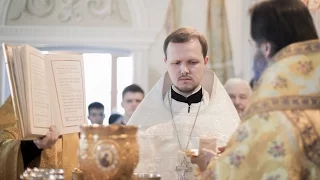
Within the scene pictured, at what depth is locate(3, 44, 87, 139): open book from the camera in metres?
2.59

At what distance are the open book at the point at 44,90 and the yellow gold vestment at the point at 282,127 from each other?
2.77 feet

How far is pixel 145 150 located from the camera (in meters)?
3.49

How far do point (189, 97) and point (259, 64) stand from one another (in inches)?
43.4

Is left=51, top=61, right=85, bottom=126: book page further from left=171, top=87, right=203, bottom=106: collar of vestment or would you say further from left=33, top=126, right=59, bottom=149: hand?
left=171, top=87, right=203, bottom=106: collar of vestment

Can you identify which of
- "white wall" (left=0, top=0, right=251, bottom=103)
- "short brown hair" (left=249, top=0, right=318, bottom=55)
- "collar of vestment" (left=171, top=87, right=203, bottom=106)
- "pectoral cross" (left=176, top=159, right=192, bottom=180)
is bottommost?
"pectoral cross" (left=176, top=159, right=192, bottom=180)

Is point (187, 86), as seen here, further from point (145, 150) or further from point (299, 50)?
point (299, 50)

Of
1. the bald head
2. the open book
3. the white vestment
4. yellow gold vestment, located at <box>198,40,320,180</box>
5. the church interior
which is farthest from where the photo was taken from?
the church interior

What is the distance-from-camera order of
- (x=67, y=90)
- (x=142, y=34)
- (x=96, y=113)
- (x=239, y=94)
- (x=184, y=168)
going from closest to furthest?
(x=67, y=90)
(x=184, y=168)
(x=239, y=94)
(x=96, y=113)
(x=142, y=34)

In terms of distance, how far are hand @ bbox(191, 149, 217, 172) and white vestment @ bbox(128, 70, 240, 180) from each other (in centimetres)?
57

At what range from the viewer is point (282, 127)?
7.24 ft

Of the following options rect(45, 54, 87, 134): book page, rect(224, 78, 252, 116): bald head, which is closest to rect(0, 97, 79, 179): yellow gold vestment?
rect(45, 54, 87, 134): book page

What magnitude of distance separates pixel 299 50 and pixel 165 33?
6.01m

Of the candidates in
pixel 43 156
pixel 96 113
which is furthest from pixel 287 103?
pixel 96 113

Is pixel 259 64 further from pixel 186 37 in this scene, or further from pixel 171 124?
pixel 171 124
